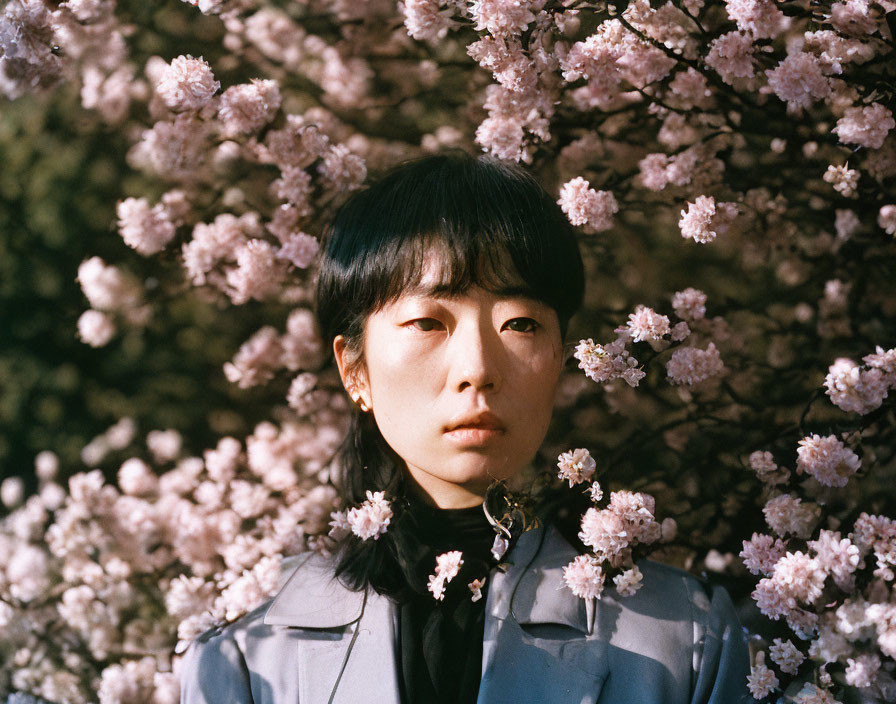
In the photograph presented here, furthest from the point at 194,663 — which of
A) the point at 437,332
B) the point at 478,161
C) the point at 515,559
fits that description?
the point at 478,161

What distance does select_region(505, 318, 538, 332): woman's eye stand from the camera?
5.91 ft

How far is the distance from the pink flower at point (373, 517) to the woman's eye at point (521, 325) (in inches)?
19.9

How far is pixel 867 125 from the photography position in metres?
2.03

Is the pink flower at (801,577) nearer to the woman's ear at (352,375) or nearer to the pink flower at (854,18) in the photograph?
the woman's ear at (352,375)

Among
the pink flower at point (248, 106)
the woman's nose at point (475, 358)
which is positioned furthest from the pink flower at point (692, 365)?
the pink flower at point (248, 106)

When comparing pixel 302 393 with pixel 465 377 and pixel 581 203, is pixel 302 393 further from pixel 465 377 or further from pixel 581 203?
pixel 581 203

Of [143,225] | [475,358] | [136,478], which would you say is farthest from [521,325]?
[136,478]

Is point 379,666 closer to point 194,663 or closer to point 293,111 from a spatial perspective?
point 194,663

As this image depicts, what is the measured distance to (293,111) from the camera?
2398 mm

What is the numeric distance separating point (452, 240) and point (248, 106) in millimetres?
863

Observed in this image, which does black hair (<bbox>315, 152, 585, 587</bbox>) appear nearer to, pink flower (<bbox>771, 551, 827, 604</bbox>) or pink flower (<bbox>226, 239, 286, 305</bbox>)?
pink flower (<bbox>226, 239, 286, 305</bbox>)

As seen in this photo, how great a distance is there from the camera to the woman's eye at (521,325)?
1801 millimetres

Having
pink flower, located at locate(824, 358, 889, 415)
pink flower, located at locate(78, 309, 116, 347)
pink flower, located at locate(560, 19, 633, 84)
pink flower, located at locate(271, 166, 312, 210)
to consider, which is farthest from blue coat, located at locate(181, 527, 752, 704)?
pink flower, located at locate(560, 19, 633, 84)

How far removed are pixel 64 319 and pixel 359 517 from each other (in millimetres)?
1195
